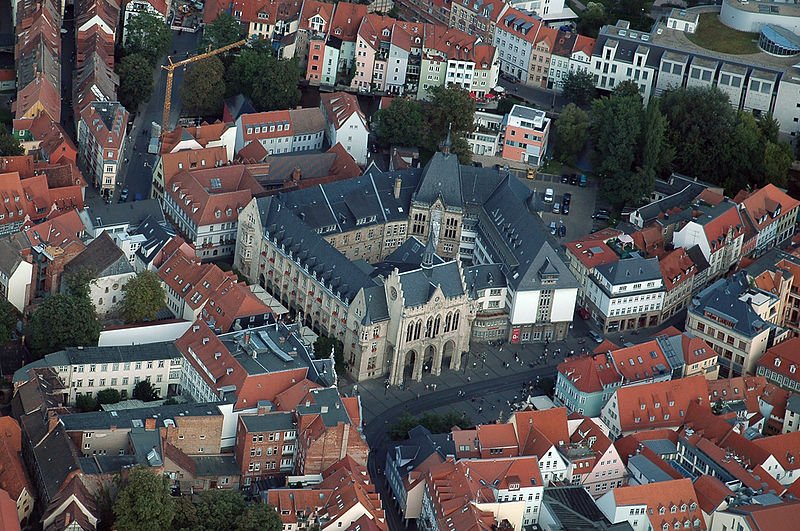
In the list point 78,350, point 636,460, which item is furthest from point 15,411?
point 636,460

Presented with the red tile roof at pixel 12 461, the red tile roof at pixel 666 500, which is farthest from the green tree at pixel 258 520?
the red tile roof at pixel 666 500

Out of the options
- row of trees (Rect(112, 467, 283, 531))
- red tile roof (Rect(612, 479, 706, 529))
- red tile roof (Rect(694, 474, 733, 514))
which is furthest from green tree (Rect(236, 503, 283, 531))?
red tile roof (Rect(694, 474, 733, 514))

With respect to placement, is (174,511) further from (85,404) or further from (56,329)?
(56,329)

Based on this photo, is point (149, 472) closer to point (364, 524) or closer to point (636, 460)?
point (364, 524)

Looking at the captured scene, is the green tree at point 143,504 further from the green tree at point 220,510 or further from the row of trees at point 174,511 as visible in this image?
the green tree at point 220,510

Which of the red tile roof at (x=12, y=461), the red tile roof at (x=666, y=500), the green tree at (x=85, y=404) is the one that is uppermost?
the red tile roof at (x=12, y=461)

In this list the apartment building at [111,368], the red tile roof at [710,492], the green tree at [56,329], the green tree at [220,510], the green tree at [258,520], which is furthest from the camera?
the green tree at [56,329]
